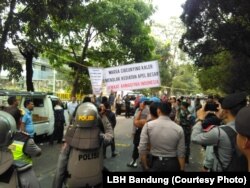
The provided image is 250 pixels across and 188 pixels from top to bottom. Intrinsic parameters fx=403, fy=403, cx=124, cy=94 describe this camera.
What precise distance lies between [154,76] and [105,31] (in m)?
17.6

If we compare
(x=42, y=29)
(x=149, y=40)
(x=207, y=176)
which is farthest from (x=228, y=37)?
(x=207, y=176)

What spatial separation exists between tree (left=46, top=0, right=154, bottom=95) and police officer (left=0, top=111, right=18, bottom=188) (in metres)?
23.2

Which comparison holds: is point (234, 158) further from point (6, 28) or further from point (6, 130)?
point (6, 28)

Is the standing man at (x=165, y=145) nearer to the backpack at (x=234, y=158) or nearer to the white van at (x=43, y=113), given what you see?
the backpack at (x=234, y=158)

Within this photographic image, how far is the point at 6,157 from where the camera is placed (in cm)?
261

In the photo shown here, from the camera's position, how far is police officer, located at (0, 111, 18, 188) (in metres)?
2.57

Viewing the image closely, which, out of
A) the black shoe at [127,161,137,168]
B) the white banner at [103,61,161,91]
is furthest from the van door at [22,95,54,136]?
the black shoe at [127,161,137,168]

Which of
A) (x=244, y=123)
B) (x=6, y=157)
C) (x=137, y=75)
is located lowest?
(x=6, y=157)

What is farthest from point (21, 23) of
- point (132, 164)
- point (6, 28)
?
point (132, 164)

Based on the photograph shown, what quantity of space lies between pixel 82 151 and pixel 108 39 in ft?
78.4

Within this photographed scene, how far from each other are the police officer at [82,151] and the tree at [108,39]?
842 inches

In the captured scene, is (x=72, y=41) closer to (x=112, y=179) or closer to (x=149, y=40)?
(x=149, y=40)

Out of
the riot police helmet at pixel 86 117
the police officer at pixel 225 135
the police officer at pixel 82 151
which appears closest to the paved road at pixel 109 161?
the police officer at pixel 82 151

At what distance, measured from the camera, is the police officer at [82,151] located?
4.52 m
